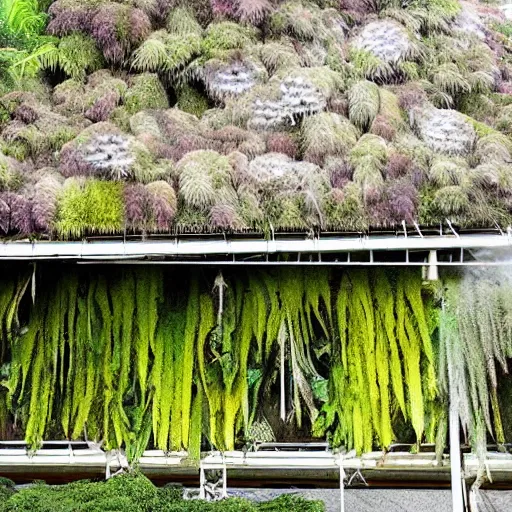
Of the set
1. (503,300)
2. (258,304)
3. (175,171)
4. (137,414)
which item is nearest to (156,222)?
(175,171)

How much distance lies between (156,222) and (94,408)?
1544mm

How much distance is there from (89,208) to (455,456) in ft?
9.78

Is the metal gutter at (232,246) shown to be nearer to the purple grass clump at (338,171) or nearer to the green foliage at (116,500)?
the purple grass clump at (338,171)

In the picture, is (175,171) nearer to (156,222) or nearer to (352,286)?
(156,222)

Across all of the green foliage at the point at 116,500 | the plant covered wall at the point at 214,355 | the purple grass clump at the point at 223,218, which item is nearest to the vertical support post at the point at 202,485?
the plant covered wall at the point at 214,355

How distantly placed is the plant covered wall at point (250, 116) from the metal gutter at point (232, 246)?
0.10 meters

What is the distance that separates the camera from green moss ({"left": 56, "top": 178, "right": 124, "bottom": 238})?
14.6 feet

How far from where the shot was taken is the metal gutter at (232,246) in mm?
4410

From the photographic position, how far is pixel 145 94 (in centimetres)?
585

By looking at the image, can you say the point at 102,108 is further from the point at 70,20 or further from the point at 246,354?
the point at 246,354

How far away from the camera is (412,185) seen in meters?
4.83

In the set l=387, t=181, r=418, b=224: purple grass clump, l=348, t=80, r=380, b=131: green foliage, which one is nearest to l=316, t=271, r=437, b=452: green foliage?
l=387, t=181, r=418, b=224: purple grass clump

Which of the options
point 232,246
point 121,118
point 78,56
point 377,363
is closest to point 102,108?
point 121,118

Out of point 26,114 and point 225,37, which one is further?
point 225,37
